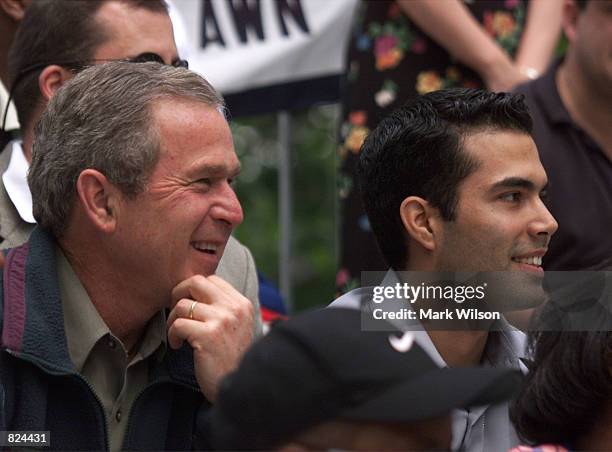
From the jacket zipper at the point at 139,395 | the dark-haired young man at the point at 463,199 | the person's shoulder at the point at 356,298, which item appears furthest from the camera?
the dark-haired young man at the point at 463,199

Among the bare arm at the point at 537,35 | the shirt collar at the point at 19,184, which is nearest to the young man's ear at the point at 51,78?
the shirt collar at the point at 19,184

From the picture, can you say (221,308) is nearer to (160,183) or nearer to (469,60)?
(160,183)

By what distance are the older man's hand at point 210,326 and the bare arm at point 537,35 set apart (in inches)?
75.2

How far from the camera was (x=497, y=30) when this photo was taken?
445 centimetres

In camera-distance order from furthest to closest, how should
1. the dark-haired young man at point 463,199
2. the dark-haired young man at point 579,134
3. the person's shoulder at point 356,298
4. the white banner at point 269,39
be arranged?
the white banner at point 269,39, the dark-haired young man at point 579,134, the dark-haired young man at point 463,199, the person's shoulder at point 356,298

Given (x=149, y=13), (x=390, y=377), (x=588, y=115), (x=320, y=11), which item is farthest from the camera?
(x=320, y=11)

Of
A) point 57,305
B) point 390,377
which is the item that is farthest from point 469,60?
point 390,377

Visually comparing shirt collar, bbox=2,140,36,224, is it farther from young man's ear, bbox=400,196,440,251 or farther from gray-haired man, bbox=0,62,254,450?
young man's ear, bbox=400,196,440,251

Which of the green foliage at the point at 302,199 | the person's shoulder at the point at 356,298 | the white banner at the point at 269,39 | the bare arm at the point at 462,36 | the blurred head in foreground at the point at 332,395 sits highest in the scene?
the blurred head in foreground at the point at 332,395

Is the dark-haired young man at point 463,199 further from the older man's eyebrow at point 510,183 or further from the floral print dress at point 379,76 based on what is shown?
the floral print dress at point 379,76

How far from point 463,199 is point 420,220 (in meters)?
0.12

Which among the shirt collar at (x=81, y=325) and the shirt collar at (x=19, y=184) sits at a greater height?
the shirt collar at (x=81, y=325)

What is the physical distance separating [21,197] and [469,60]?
1.63m

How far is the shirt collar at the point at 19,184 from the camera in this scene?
136 inches
